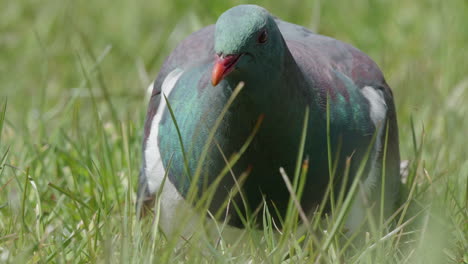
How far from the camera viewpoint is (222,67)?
9.54ft

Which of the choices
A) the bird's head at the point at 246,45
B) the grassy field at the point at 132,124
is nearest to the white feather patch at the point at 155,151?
the grassy field at the point at 132,124

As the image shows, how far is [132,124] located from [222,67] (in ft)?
4.98

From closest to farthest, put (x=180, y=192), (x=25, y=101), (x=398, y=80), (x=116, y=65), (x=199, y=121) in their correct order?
1. (x=199, y=121)
2. (x=180, y=192)
3. (x=398, y=80)
4. (x=25, y=101)
5. (x=116, y=65)

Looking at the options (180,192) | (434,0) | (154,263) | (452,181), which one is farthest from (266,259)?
(434,0)

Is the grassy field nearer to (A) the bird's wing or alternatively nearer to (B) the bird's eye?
(A) the bird's wing

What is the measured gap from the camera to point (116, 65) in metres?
6.94

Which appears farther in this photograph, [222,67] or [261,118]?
[261,118]

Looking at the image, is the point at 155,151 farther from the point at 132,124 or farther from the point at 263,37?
the point at 263,37

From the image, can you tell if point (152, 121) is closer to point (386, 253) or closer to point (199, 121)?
point (199, 121)

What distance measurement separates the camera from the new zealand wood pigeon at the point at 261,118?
9.98 ft

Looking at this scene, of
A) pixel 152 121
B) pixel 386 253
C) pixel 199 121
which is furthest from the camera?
pixel 152 121

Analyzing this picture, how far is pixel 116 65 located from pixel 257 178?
151 inches

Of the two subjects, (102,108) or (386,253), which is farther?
(102,108)

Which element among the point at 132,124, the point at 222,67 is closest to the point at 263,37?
the point at 222,67
